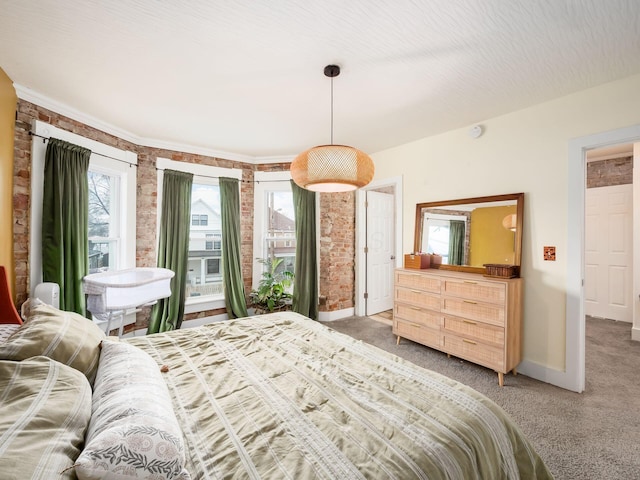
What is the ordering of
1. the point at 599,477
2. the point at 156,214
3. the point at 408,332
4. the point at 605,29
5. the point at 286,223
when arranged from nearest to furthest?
the point at 599,477
the point at 605,29
the point at 408,332
the point at 156,214
the point at 286,223

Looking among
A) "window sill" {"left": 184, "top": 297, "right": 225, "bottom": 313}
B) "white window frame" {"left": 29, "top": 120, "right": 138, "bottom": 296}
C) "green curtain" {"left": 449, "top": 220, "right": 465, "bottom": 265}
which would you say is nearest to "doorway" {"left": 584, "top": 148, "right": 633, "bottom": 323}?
"green curtain" {"left": 449, "top": 220, "right": 465, "bottom": 265}

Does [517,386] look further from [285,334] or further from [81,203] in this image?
[81,203]

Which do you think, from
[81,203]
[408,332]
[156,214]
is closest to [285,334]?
[408,332]

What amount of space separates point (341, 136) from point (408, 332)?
100 inches

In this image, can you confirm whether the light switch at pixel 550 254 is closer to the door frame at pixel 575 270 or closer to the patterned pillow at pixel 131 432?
the door frame at pixel 575 270

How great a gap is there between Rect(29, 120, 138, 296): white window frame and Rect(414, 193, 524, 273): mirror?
3.60 m

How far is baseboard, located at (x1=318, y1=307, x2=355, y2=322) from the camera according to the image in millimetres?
4598

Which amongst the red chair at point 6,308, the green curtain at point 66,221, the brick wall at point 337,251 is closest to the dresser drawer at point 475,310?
the brick wall at point 337,251

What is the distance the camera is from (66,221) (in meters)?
2.79

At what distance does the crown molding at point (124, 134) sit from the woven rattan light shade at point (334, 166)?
97.8 inches

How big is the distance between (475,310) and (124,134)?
14.4ft

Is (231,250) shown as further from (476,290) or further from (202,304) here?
(476,290)

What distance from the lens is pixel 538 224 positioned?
282 cm

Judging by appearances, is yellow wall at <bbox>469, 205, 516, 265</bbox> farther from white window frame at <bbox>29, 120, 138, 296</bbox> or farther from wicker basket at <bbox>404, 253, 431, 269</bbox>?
white window frame at <bbox>29, 120, 138, 296</bbox>
